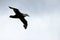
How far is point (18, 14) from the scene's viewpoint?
80.6ft

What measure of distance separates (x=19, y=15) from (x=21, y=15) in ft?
1.76

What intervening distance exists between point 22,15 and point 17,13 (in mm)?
1444

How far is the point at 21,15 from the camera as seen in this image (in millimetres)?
24781

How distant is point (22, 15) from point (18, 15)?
41.6 inches

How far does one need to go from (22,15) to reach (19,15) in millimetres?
766

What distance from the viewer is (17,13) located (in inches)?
990

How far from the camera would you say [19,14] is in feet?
80.6

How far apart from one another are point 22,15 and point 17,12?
1.76 meters

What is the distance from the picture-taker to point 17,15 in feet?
79.0

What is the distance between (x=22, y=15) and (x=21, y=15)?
9.9 inches

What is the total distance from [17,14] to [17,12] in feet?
3.99

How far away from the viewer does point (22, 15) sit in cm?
2478
